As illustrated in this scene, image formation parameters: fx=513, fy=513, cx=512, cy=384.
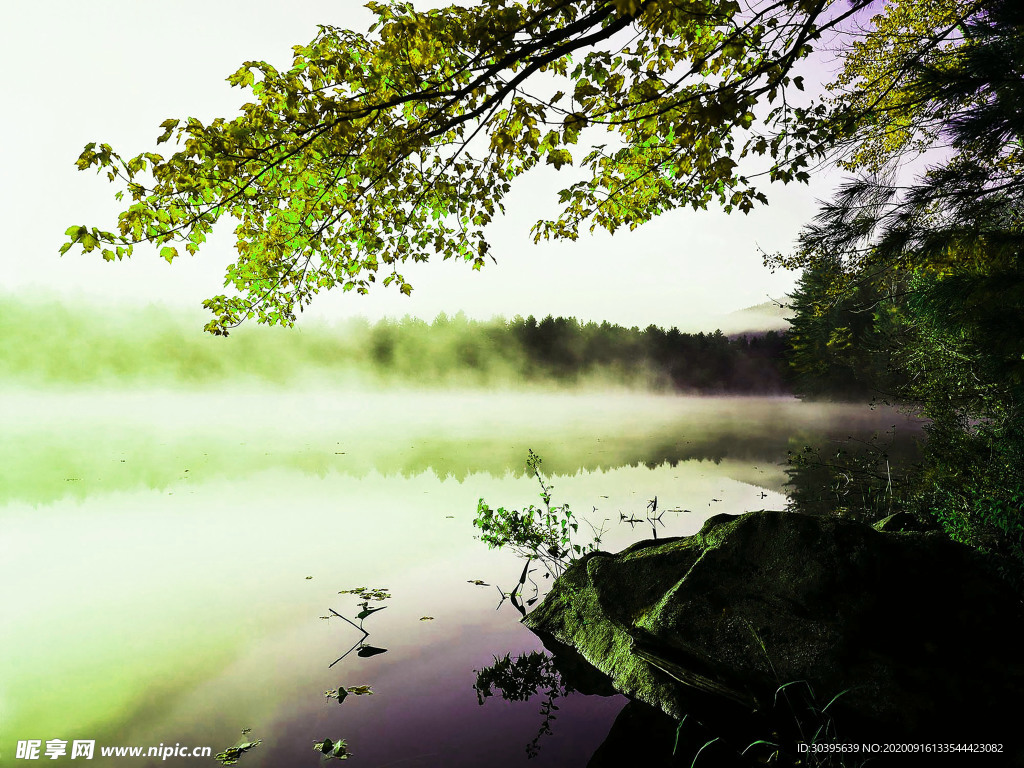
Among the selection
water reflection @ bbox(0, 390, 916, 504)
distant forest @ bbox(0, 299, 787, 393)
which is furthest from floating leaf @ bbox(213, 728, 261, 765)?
distant forest @ bbox(0, 299, 787, 393)

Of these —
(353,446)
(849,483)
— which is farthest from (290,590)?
(353,446)

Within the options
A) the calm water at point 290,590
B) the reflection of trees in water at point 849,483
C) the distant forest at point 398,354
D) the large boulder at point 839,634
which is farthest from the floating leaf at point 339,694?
the distant forest at point 398,354

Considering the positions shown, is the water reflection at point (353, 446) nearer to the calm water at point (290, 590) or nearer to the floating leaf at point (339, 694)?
the calm water at point (290, 590)

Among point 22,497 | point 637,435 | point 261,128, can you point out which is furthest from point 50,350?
point 261,128

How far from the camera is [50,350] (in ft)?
222

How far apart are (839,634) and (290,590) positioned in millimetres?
6314

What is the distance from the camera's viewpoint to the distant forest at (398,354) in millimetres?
64812

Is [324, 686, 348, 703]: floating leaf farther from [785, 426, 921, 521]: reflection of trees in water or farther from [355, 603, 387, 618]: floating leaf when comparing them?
[785, 426, 921, 521]: reflection of trees in water

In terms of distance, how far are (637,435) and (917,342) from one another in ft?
44.1

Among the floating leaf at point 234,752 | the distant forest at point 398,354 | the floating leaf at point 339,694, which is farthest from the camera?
the distant forest at point 398,354

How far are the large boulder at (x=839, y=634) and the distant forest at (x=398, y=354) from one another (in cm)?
6228

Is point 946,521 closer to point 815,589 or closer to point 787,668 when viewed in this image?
point 815,589

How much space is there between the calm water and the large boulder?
84cm

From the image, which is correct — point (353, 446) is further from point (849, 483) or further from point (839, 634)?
point (839, 634)
